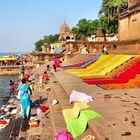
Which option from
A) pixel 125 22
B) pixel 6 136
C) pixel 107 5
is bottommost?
pixel 6 136

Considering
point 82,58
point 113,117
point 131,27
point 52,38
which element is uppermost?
point 52,38

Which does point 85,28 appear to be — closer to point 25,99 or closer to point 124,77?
point 124,77

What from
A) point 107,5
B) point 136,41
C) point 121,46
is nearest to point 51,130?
point 136,41

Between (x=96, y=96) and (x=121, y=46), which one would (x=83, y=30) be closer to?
(x=121, y=46)

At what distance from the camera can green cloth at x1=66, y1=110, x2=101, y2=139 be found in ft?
21.7

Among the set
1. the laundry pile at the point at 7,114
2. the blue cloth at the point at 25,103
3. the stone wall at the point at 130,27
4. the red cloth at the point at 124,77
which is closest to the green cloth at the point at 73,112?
the blue cloth at the point at 25,103

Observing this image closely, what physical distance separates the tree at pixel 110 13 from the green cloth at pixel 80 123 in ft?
123

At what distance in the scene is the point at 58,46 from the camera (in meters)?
63.2

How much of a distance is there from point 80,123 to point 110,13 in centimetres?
4192

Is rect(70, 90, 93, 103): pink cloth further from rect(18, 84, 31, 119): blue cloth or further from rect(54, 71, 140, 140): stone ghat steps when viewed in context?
rect(18, 84, 31, 119): blue cloth

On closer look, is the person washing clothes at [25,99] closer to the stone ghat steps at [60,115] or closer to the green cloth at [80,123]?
the stone ghat steps at [60,115]

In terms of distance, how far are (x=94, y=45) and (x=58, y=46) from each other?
3134cm

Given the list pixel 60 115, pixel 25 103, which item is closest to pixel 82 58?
pixel 25 103

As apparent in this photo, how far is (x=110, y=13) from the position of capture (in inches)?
1849
